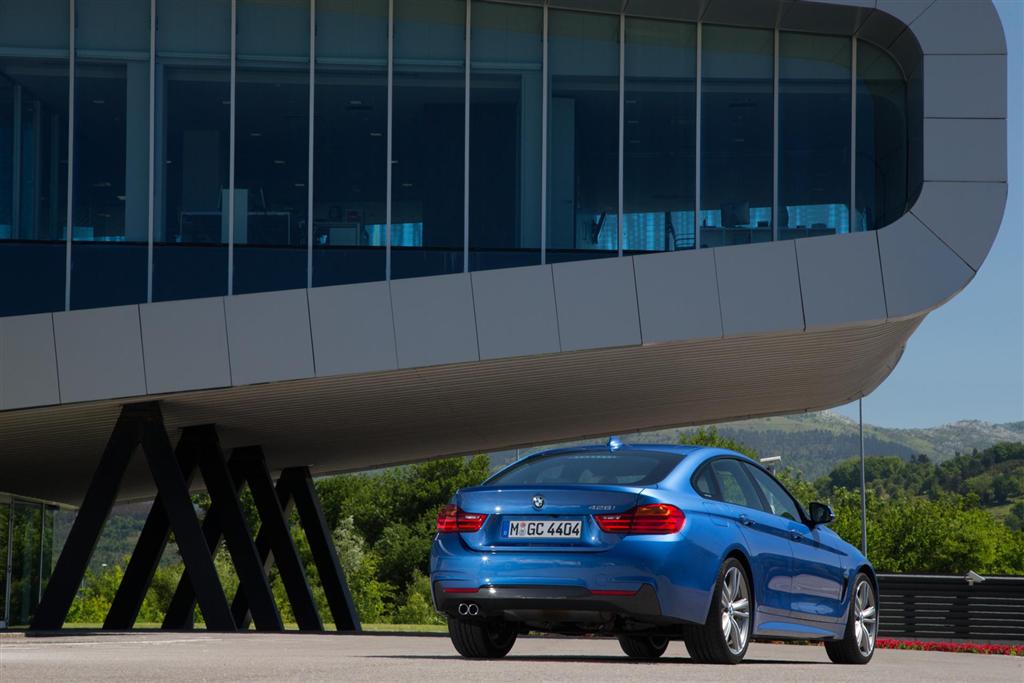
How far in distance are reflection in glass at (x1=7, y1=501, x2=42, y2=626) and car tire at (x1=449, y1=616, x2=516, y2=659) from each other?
27644 mm

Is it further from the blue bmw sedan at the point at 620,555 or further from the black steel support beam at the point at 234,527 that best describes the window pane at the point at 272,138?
the blue bmw sedan at the point at 620,555

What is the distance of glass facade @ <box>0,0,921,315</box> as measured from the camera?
69.4 feet

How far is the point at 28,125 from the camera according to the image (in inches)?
836

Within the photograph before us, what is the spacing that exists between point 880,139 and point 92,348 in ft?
38.9

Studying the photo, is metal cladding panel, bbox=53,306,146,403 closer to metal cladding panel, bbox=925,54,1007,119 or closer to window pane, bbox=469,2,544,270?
window pane, bbox=469,2,544,270

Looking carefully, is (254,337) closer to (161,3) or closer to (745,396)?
(161,3)

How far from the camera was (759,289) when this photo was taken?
20594mm

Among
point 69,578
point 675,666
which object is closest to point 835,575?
point 675,666

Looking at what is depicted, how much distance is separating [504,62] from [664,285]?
14.3ft

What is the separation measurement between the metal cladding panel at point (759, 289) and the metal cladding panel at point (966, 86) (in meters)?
3.14

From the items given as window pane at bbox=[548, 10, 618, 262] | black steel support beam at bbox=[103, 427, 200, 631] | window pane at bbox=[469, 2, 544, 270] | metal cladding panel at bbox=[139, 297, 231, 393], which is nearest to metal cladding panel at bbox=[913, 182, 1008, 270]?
window pane at bbox=[548, 10, 618, 262]

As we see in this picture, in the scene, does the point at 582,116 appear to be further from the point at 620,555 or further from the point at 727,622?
the point at 620,555

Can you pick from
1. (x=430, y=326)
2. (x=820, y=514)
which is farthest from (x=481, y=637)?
(x=430, y=326)

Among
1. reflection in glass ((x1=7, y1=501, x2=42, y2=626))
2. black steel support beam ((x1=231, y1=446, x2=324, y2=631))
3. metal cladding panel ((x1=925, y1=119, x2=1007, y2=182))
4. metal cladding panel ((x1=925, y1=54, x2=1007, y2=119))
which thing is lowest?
reflection in glass ((x1=7, y1=501, x2=42, y2=626))
